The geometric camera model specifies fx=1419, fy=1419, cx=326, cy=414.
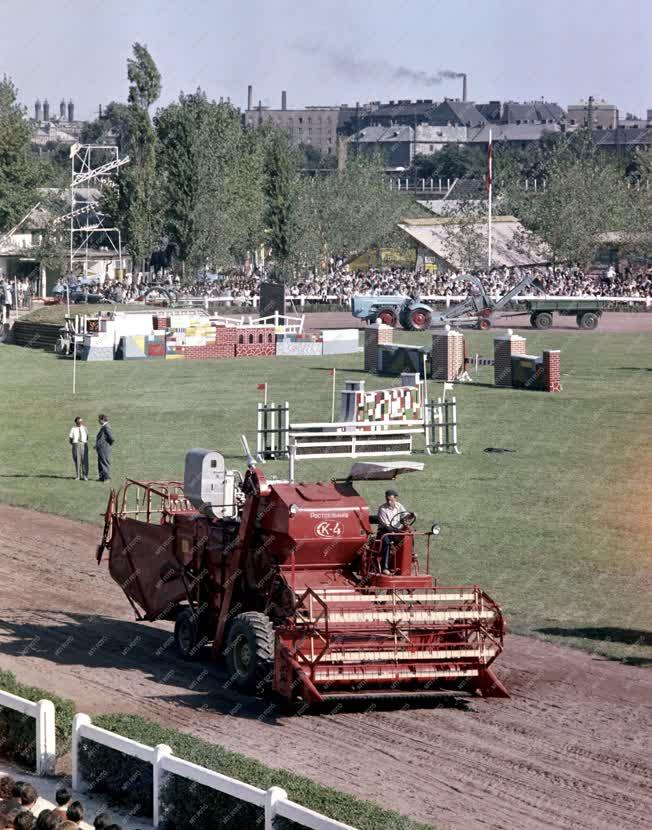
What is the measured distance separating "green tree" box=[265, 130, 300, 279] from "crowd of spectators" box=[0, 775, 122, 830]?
247 feet

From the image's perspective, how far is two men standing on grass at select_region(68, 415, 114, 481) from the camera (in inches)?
1168

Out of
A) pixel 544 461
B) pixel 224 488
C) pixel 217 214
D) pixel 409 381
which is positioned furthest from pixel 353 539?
pixel 217 214

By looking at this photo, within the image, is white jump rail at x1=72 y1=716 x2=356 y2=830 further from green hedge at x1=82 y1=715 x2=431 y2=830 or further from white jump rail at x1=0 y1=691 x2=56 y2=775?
white jump rail at x1=0 y1=691 x2=56 y2=775

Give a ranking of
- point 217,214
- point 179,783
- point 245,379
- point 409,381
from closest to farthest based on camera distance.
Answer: point 179,783 → point 409,381 → point 245,379 → point 217,214

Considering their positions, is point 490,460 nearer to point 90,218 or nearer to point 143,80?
point 143,80

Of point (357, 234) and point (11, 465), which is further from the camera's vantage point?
point (357, 234)

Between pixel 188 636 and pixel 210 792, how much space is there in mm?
5452

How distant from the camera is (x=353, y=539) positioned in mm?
15898

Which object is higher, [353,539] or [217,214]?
[217,214]

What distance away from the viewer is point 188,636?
16.9 metres

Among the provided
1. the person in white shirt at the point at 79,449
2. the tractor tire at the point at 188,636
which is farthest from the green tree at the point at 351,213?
the tractor tire at the point at 188,636

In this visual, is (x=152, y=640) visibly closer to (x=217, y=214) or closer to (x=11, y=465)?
(x=11, y=465)

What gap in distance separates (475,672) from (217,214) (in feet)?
227

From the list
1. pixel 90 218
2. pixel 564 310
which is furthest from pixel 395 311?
pixel 90 218
